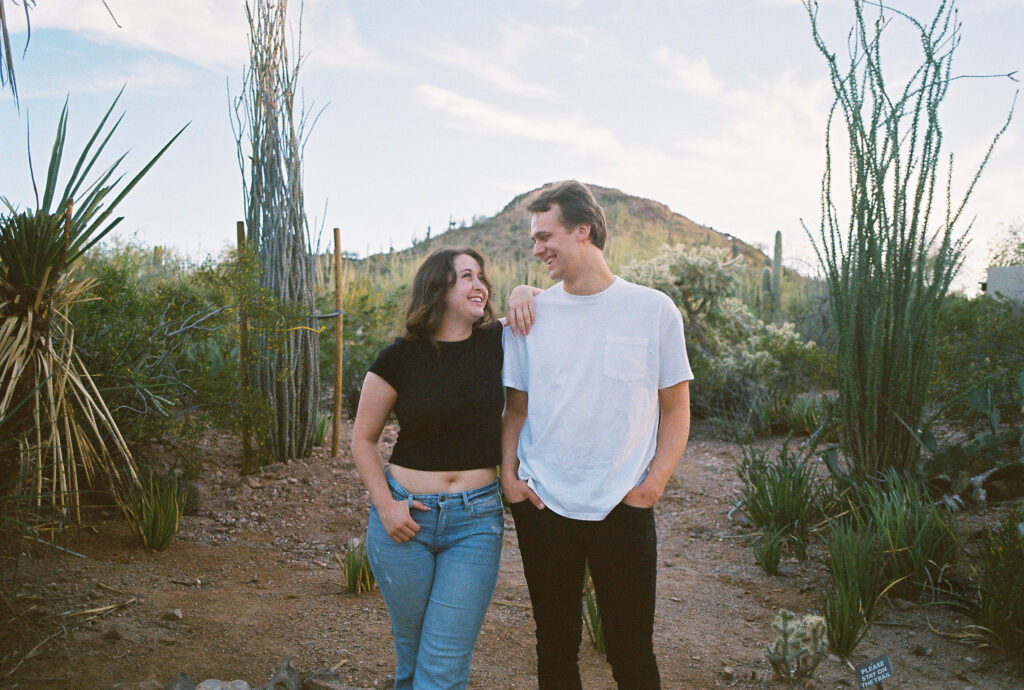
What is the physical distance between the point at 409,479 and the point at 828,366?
26.3 ft

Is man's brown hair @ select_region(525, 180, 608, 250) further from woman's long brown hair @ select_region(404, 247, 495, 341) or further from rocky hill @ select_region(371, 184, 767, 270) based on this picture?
rocky hill @ select_region(371, 184, 767, 270)

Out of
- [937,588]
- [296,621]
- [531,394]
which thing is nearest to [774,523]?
[937,588]

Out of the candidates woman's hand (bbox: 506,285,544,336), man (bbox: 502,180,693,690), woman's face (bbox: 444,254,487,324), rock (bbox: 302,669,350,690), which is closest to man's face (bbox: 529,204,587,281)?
man (bbox: 502,180,693,690)

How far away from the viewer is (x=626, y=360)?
7.30 feet

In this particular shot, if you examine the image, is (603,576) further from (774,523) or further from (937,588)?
(774,523)

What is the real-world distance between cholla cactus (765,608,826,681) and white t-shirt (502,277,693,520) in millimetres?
1287

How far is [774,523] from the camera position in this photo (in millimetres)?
5051

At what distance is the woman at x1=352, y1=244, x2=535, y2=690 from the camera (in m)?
2.23

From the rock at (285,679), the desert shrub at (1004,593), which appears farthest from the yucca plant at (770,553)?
the rock at (285,679)

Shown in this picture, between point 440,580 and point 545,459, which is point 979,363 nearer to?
point 545,459

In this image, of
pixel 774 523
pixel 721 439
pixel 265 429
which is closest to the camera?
pixel 774 523

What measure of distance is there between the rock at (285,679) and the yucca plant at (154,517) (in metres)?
1.79

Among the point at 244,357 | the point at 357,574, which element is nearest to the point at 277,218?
the point at 244,357

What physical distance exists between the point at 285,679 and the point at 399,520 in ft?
3.67
